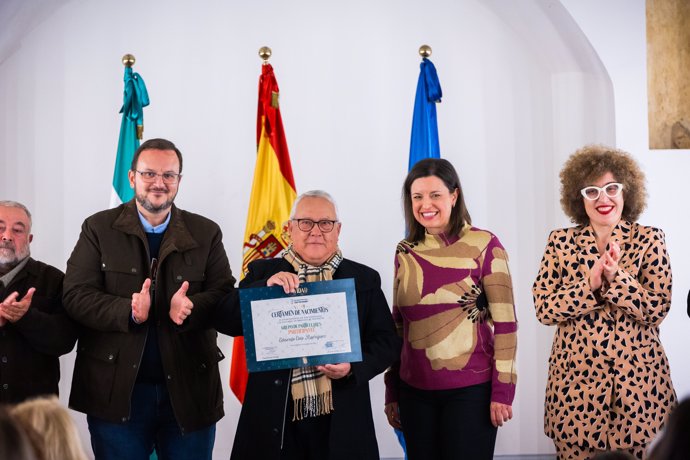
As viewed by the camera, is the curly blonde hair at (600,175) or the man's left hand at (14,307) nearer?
the man's left hand at (14,307)

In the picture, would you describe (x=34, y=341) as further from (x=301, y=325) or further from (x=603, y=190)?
(x=603, y=190)

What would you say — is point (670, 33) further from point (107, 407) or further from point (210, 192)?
point (107, 407)

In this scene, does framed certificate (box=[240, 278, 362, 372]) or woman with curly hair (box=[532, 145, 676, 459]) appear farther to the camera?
woman with curly hair (box=[532, 145, 676, 459])

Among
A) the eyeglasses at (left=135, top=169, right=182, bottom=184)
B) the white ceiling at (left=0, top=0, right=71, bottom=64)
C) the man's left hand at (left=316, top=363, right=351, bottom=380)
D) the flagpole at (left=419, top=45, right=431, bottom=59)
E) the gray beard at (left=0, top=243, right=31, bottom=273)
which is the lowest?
the man's left hand at (left=316, top=363, right=351, bottom=380)

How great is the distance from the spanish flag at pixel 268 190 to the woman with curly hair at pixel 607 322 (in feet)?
6.18

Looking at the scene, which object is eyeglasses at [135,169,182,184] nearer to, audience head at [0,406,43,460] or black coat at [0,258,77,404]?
black coat at [0,258,77,404]

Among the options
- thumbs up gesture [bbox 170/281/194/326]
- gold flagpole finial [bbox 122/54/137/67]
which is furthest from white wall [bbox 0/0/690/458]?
thumbs up gesture [bbox 170/281/194/326]

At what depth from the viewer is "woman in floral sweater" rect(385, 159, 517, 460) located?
3186 millimetres

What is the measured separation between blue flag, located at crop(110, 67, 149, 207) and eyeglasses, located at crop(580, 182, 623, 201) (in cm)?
275

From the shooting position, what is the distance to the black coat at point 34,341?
3.28 meters

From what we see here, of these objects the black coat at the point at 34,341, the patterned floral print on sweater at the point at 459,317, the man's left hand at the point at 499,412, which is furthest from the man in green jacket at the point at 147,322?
the man's left hand at the point at 499,412

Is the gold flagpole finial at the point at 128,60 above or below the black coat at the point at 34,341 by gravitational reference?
above

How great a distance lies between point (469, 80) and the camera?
5.62 metres

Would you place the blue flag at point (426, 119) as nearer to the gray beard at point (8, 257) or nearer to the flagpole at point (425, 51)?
the flagpole at point (425, 51)
